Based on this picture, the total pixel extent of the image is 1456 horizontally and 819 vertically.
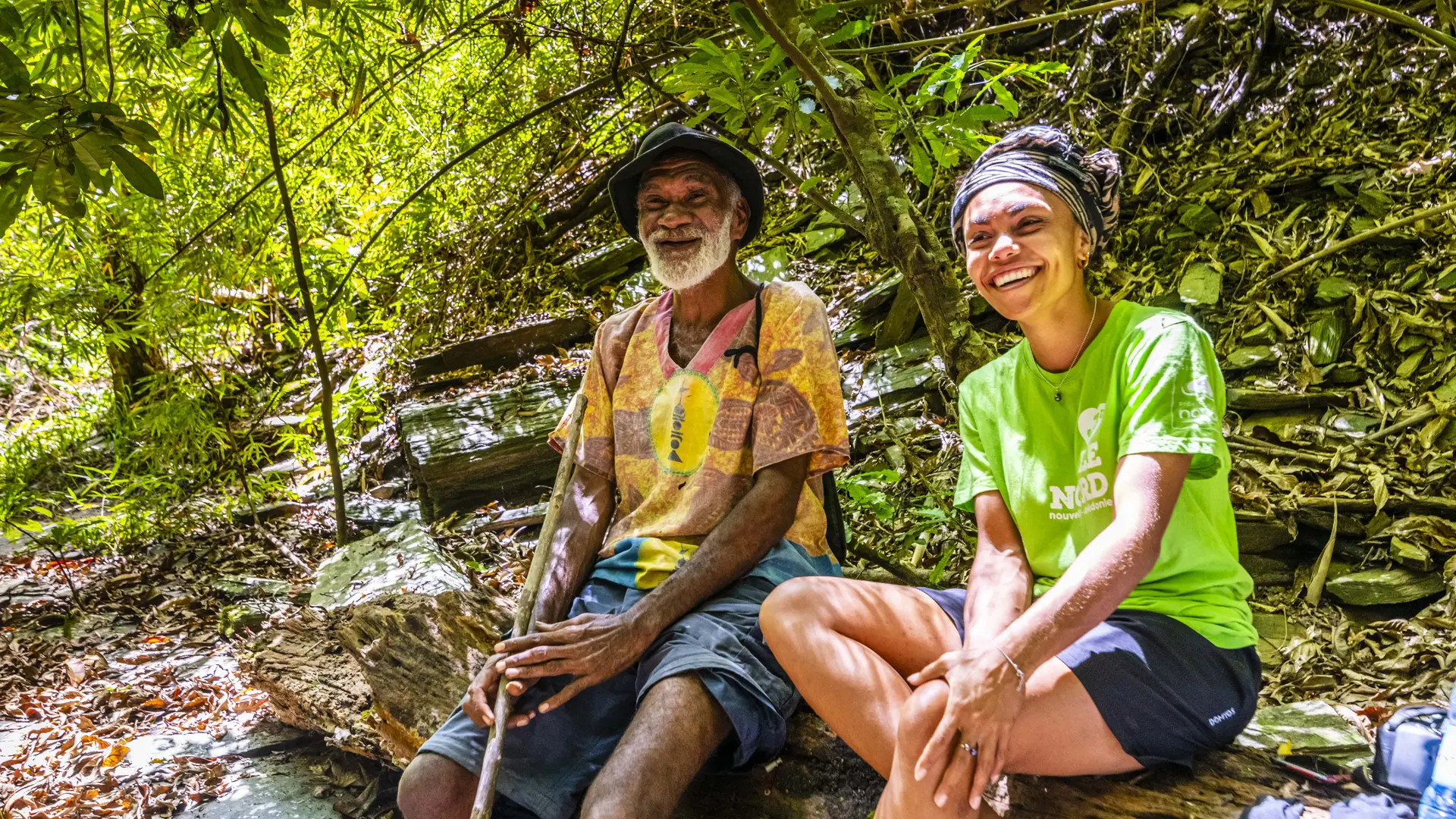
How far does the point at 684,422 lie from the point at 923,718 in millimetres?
1096

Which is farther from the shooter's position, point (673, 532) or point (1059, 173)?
point (673, 532)

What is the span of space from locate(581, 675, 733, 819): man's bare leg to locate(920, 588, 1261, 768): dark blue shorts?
2.44 feet

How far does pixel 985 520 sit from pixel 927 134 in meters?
1.15

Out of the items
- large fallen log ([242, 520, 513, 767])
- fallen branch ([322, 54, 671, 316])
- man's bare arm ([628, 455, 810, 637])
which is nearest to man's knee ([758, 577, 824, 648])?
man's bare arm ([628, 455, 810, 637])

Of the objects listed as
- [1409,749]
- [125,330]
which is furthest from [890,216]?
[125,330]

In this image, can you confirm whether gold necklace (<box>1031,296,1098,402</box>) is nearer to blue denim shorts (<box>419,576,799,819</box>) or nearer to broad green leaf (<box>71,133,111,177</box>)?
blue denim shorts (<box>419,576,799,819</box>)

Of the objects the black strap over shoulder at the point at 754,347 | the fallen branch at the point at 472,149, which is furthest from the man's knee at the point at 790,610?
the fallen branch at the point at 472,149

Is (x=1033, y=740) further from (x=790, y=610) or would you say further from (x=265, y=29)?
(x=265, y=29)

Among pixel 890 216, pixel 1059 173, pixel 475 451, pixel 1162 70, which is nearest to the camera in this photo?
pixel 1059 173

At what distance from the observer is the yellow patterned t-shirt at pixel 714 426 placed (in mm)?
2361

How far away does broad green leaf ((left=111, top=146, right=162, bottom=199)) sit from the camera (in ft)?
5.47

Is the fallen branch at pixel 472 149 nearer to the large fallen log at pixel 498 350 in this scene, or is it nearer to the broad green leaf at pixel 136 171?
the large fallen log at pixel 498 350

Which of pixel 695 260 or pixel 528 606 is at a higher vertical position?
pixel 695 260

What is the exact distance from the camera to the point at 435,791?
6.67 ft
